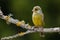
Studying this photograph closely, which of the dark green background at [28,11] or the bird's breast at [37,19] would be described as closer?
the bird's breast at [37,19]

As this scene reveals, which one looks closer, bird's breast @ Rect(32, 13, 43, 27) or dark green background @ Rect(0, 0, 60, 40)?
bird's breast @ Rect(32, 13, 43, 27)

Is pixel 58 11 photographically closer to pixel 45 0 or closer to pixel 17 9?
pixel 45 0

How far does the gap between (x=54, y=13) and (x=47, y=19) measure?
0.45 meters

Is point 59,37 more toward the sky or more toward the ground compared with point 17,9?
more toward the ground

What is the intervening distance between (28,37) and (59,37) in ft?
2.08

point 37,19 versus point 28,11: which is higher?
point 28,11

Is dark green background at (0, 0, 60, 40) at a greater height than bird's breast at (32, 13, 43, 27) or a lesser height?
greater

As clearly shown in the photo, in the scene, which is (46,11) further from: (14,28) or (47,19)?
(14,28)

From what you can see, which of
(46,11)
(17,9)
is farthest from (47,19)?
(17,9)

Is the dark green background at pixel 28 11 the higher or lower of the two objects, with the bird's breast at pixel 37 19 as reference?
higher

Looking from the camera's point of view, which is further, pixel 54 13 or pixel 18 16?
pixel 54 13

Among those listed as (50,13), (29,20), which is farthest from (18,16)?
(50,13)

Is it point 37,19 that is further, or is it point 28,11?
point 28,11

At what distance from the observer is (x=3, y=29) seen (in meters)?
6.68
